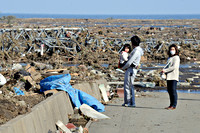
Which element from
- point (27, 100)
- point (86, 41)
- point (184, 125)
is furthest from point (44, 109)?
point (86, 41)

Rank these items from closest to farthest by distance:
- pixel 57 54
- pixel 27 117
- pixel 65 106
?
pixel 27 117 < pixel 65 106 < pixel 57 54

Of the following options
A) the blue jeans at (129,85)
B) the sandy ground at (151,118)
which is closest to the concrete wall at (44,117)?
the sandy ground at (151,118)

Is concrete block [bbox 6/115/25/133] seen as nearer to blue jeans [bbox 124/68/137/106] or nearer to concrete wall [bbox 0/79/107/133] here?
concrete wall [bbox 0/79/107/133]

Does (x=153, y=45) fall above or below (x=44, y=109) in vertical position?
below

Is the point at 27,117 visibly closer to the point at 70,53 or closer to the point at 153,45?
the point at 70,53

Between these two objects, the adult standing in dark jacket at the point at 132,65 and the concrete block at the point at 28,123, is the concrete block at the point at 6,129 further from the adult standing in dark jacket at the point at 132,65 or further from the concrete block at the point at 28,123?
the adult standing in dark jacket at the point at 132,65

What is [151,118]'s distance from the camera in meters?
9.19

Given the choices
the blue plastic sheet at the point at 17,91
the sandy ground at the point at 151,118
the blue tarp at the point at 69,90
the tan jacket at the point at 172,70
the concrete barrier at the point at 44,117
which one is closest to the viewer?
the concrete barrier at the point at 44,117

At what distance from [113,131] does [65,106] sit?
1486mm

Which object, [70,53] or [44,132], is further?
[70,53]

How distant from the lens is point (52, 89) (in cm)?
958

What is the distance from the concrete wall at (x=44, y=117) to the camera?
6.10 metres

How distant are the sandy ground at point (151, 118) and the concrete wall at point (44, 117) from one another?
0.78 m

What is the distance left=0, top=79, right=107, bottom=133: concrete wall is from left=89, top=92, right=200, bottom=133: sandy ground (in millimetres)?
776
